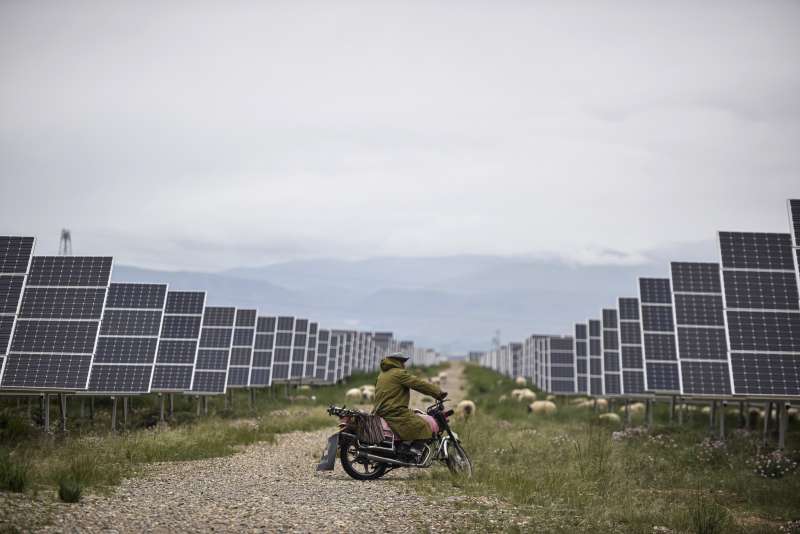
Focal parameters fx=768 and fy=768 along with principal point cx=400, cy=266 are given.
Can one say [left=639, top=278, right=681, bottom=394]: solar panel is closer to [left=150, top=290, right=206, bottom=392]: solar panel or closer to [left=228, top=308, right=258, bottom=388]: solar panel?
[left=150, top=290, right=206, bottom=392]: solar panel

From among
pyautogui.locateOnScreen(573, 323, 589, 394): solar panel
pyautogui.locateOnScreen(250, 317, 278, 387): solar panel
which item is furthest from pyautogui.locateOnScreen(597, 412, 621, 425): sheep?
pyautogui.locateOnScreen(250, 317, 278, 387): solar panel

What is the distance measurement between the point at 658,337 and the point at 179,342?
15591 millimetres

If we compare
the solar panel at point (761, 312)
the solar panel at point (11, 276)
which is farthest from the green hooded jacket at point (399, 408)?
the solar panel at point (11, 276)

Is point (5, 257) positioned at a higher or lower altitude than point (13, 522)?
higher

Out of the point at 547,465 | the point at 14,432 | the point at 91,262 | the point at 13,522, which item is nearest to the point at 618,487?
the point at 547,465

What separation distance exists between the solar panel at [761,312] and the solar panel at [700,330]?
3.83ft

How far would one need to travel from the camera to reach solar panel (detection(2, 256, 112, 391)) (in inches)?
712

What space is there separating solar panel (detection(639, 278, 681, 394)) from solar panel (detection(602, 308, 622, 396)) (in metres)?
2.22

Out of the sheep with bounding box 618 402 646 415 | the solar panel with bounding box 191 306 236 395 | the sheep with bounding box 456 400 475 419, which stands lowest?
the sheep with bounding box 456 400 475 419

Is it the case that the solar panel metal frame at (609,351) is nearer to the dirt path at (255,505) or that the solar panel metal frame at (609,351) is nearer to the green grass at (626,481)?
the green grass at (626,481)

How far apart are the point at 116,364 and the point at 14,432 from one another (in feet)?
12.0

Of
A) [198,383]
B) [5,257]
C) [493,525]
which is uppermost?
[5,257]

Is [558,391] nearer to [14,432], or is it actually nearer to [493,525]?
[14,432]

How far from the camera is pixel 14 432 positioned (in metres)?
17.7
